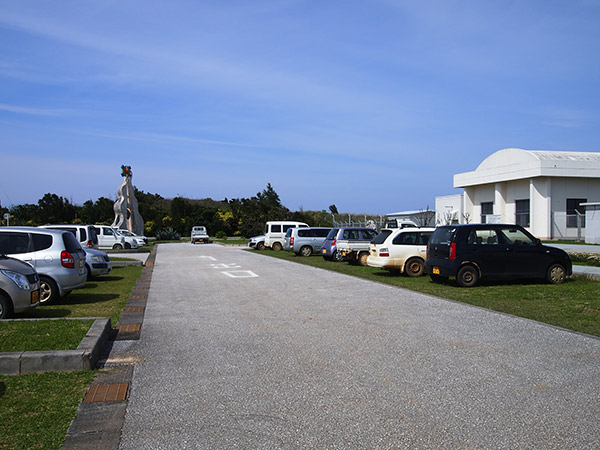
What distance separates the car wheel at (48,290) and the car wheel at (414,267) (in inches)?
416

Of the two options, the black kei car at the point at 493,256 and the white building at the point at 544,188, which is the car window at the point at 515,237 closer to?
the black kei car at the point at 493,256

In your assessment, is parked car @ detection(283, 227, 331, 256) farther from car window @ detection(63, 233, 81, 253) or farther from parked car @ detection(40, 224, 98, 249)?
car window @ detection(63, 233, 81, 253)

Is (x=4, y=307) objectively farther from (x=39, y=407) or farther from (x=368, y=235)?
(x=368, y=235)

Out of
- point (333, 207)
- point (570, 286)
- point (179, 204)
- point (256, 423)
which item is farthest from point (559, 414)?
point (333, 207)

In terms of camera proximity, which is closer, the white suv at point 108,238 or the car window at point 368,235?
the car window at point 368,235

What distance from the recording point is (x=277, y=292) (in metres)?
13.7

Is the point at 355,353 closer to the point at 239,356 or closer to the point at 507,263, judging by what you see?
the point at 239,356

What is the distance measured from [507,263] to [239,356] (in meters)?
9.68

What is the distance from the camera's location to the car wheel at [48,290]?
11383mm

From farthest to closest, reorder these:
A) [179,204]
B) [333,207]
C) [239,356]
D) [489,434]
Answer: [333,207] → [179,204] → [239,356] → [489,434]

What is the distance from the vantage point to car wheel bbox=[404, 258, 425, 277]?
1772 cm

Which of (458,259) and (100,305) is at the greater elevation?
(458,259)

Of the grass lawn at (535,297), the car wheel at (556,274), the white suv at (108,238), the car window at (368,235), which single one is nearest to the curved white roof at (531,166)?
the car window at (368,235)

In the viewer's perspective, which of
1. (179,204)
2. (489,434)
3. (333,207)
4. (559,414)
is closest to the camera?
(489,434)
